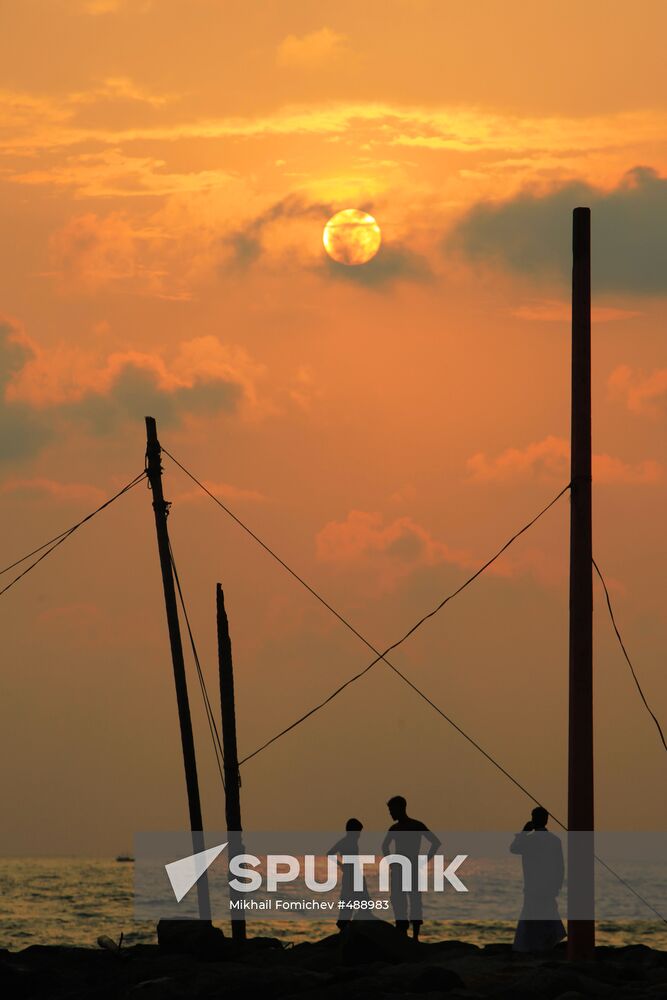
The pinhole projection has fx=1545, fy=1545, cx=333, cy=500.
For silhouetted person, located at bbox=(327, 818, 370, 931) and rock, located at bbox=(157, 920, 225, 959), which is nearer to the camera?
silhouetted person, located at bbox=(327, 818, 370, 931)

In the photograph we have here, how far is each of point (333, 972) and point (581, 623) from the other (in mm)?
5316

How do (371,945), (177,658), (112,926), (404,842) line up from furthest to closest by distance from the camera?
(112,926) < (177,658) < (404,842) < (371,945)

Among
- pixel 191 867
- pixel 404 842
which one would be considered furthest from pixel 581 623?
pixel 191 867

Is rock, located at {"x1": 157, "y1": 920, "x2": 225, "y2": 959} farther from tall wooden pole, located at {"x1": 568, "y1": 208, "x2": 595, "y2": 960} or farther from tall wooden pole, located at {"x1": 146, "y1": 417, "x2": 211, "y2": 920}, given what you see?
tall wooden pole, located at {"x1": 568, "y1": 208, "x2": 595, "y2": 960}

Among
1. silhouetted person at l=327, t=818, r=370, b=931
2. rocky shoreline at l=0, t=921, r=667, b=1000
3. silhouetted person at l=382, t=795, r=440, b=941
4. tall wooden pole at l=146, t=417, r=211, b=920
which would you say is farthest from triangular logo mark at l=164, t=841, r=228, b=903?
silhouetted person at l=382, t=795, r=440, b=941

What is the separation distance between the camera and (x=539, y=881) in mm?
20406

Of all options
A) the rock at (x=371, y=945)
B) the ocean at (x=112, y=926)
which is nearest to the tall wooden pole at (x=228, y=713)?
the rock at (x=371, y=945)

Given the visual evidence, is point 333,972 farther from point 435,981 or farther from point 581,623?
point 581,623

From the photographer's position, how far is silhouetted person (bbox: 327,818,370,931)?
2156 centimetres

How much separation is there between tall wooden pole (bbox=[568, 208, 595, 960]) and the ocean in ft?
139

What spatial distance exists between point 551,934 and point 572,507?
6.10 metres

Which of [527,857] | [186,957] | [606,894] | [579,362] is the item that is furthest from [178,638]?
[606,894]

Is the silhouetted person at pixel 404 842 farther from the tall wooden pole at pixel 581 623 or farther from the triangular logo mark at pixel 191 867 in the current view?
the triangular logo mark at pixel 191 867

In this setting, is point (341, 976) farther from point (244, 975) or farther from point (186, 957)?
point (186, 957)
